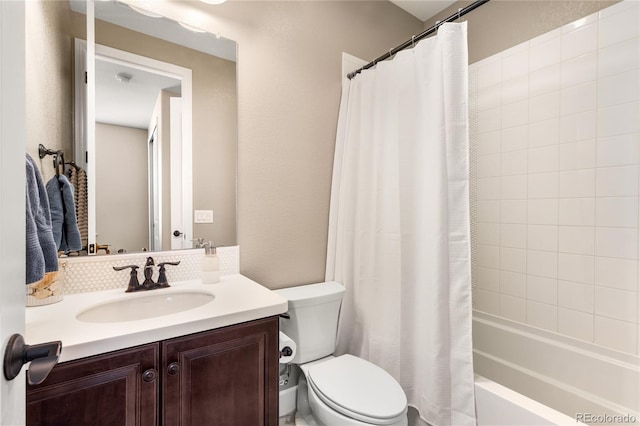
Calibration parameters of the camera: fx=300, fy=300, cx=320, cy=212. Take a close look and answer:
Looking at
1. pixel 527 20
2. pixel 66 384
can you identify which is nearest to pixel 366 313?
pixel 66 384

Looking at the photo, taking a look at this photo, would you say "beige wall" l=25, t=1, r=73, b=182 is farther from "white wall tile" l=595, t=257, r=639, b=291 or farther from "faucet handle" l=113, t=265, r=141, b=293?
"white wall tile" l=595, t=257, r=639, b=291

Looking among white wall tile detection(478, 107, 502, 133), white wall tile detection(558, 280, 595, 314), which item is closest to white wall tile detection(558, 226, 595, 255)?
white wall tile detection(558, 280, 595, 314)

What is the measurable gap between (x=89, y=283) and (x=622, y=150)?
2567 millimetres

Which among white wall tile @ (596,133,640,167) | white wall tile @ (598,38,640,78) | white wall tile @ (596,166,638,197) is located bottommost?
white wall tile @ (596,166,638,197)

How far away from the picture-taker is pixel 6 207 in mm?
425

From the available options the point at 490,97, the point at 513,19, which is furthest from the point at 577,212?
the point at 513,19

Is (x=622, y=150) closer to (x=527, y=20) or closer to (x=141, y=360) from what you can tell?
(x=527, y=20)

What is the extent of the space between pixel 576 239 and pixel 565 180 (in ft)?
1.11

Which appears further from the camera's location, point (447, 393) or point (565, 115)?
point (565, 115)

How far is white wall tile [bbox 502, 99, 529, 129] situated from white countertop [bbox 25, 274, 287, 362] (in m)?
1.86

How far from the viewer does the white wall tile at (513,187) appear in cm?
189

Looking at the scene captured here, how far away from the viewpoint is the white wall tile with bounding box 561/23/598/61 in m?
1.62

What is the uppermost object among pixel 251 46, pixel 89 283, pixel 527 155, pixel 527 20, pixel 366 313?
pixel 527 20

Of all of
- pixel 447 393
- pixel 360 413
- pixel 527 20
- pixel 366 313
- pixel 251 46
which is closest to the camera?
pixel 360 413
